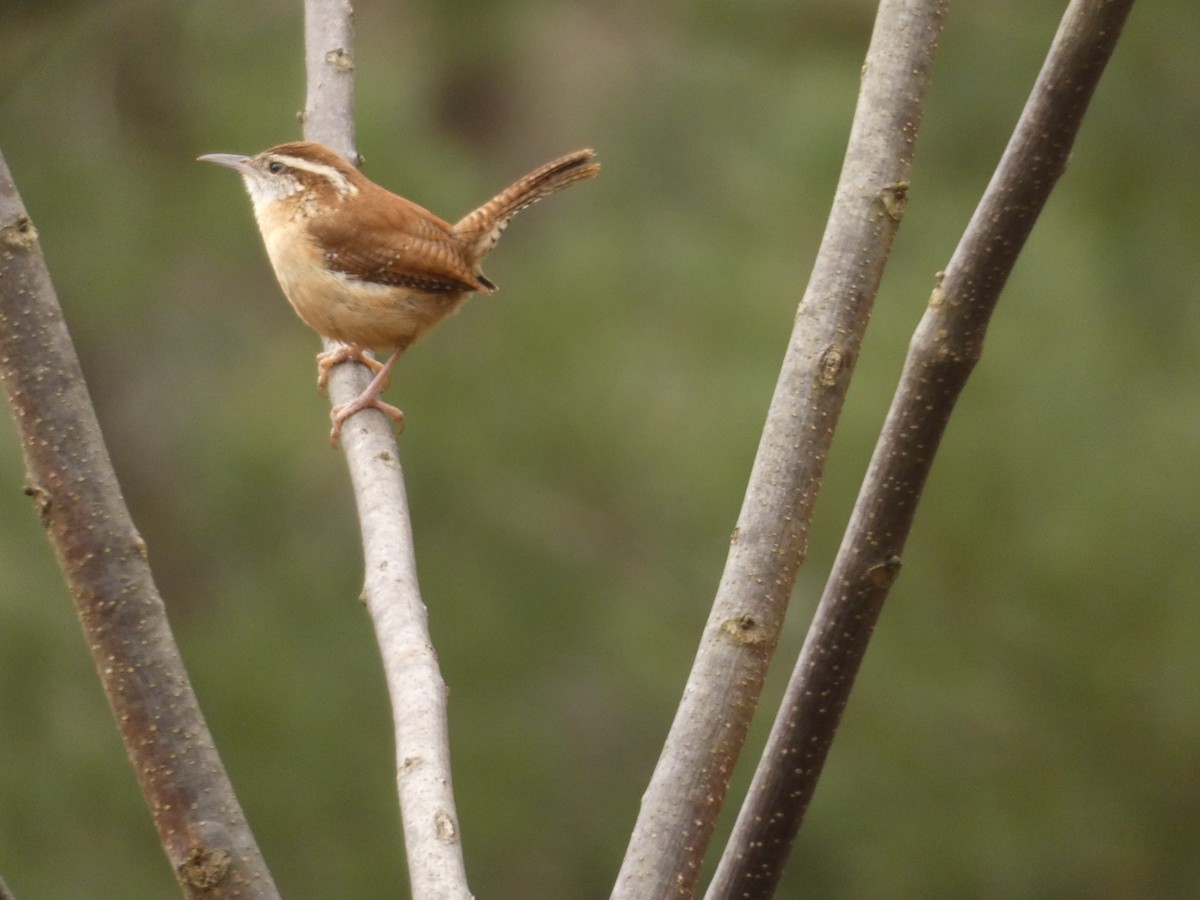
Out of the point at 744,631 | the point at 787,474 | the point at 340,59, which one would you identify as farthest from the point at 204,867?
the point at 340,59

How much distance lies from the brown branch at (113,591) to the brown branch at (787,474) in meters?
0.35

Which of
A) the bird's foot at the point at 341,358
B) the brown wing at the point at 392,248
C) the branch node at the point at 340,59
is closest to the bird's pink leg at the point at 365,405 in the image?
the bird's foot at the point at 341,358

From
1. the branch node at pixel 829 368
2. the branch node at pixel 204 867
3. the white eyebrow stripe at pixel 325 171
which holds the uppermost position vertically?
the white eyebrow stripe at pixel 325 171

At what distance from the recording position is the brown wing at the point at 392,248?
292cm

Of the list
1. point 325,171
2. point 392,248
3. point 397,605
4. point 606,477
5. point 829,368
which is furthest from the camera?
point 606,477

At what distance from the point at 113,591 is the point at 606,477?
4007 millimetres

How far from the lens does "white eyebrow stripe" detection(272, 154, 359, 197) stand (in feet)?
8.82

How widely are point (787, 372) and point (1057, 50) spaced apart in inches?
13.9

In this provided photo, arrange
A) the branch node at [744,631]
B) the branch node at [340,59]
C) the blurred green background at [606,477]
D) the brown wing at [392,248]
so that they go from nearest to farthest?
1. the branch node at [744,631]
2. the branch node at [340,59]
3. the brown wing at [392,248]
4. the blurred green background at [606,477]

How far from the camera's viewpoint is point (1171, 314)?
4379 millimetres

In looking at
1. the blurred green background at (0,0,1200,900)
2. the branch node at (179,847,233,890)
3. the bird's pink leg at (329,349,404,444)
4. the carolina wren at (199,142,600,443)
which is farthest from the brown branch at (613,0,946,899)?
the blurred green background at (0,0,1200,900)

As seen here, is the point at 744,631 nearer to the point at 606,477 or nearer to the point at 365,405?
the point at 365,405

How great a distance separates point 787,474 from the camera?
130cm

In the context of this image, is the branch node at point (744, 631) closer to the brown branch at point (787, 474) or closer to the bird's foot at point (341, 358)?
the brown branch at point (787, 474)
